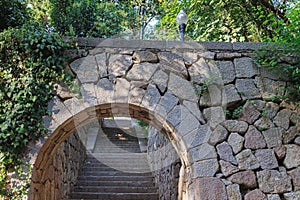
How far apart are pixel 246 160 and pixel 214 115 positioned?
1.78ft

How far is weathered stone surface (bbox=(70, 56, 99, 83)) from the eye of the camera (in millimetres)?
3125

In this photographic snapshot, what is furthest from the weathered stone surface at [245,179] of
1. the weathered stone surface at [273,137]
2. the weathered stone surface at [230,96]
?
the weathered stone surface at [230,96]

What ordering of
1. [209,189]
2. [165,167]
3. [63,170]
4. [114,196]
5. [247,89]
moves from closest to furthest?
[209,189]
[247,89]
[63,170]
[165,167]
[114,196]

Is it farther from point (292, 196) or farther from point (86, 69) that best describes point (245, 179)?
point (86, 69)

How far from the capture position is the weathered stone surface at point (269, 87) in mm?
3223

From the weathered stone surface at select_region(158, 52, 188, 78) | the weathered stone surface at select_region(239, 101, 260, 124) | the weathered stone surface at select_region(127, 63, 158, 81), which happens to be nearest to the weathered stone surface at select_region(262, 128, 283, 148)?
the weathered stone surface at select_region(239, 101, 260, 124)

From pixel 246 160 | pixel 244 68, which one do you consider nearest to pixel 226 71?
pixel 244 68

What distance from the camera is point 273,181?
116 inches

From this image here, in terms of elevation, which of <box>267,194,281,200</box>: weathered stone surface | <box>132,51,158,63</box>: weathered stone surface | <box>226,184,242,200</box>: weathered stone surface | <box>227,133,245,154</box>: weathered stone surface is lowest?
<box>267,194,281,200</box>: weathered stone surface

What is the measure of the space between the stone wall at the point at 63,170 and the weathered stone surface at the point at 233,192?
1.92m

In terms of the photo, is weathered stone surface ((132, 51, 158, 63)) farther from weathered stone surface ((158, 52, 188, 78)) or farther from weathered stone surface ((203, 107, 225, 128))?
weathered stone surface ((203, 107, 225, 128))

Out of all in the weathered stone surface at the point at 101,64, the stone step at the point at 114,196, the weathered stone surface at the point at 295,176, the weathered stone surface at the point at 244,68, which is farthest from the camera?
the stone step at the point at 114,196

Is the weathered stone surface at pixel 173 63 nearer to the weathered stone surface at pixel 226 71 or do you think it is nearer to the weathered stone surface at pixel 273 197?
the weathered stone surface at pixel 226 71

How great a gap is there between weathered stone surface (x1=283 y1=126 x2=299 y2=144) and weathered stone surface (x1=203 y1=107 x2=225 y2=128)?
66 centimetres
